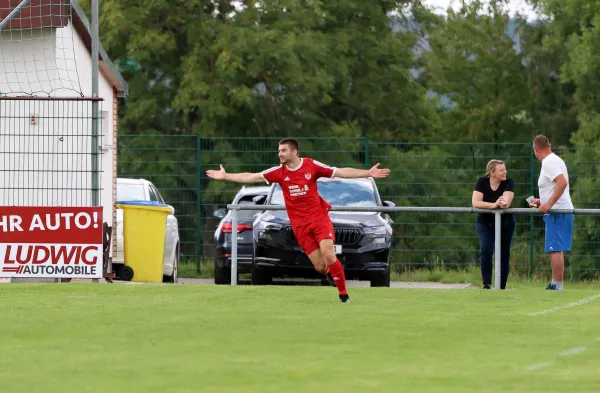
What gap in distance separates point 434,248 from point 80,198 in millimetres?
8652

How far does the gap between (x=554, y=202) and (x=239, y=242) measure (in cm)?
595

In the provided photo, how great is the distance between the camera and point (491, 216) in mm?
19656

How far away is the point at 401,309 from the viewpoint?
15.0 metres

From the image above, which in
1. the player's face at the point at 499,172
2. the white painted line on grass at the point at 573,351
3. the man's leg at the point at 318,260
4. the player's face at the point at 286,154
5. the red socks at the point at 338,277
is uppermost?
the player's face at the point at 286,154

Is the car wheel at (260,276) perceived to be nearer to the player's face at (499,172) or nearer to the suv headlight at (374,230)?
the suv headlight at (374,230)

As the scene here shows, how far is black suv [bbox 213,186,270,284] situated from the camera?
2319 centimetres

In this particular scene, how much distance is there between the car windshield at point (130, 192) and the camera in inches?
967

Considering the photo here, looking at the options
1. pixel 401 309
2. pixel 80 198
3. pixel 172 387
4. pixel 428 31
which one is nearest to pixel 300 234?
pixel 401 309

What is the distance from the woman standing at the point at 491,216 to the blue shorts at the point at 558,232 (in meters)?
0.58

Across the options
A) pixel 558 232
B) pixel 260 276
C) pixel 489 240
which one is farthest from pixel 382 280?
pixel 558 232

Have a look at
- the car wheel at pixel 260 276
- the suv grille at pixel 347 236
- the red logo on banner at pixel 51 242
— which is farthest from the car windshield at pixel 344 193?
the red logo on banner at pixel 51 242

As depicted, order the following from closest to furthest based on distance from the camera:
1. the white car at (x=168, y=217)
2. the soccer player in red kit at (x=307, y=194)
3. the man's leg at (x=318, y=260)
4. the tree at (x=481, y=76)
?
the soccer player in red kit at (x=307, y=194) < the man's leg at (x=318, y=260) < the white car at (x=168, y=217) < the tree at (x=481, y=76)

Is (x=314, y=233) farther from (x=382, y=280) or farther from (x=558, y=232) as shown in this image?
(x=382, y=280)

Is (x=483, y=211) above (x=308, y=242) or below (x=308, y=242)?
above
